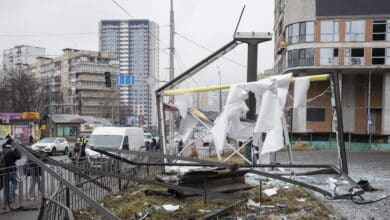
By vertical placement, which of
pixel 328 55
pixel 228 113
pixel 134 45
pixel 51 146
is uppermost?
pixel 328 55

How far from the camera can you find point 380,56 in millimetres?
53219

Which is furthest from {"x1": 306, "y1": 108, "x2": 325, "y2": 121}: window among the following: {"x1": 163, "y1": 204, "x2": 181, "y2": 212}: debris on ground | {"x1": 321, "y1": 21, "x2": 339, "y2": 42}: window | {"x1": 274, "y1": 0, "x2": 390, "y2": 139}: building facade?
{"x1": 163, "y1": 204, "x2": 181, "y2": 212}: debris on ground

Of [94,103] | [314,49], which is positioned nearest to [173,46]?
[314,49]

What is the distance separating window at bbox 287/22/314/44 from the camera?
5400 cm

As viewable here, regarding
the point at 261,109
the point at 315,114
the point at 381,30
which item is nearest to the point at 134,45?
the point at 261,109

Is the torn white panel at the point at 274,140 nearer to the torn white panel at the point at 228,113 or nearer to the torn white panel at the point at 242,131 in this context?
the torn white panel at the point at 228,113

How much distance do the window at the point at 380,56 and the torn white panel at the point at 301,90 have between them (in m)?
44.1

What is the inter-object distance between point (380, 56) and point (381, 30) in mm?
2964

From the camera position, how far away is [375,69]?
177ft

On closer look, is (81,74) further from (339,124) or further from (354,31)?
(339,124)

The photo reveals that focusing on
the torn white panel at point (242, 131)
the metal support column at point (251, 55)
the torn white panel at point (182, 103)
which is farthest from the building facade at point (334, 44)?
the torn white panel at point (242, 131)

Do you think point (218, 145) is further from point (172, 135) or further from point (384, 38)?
point (384, 38)

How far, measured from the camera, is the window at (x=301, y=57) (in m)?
53.8

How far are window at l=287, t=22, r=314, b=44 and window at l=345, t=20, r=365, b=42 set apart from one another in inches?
158
